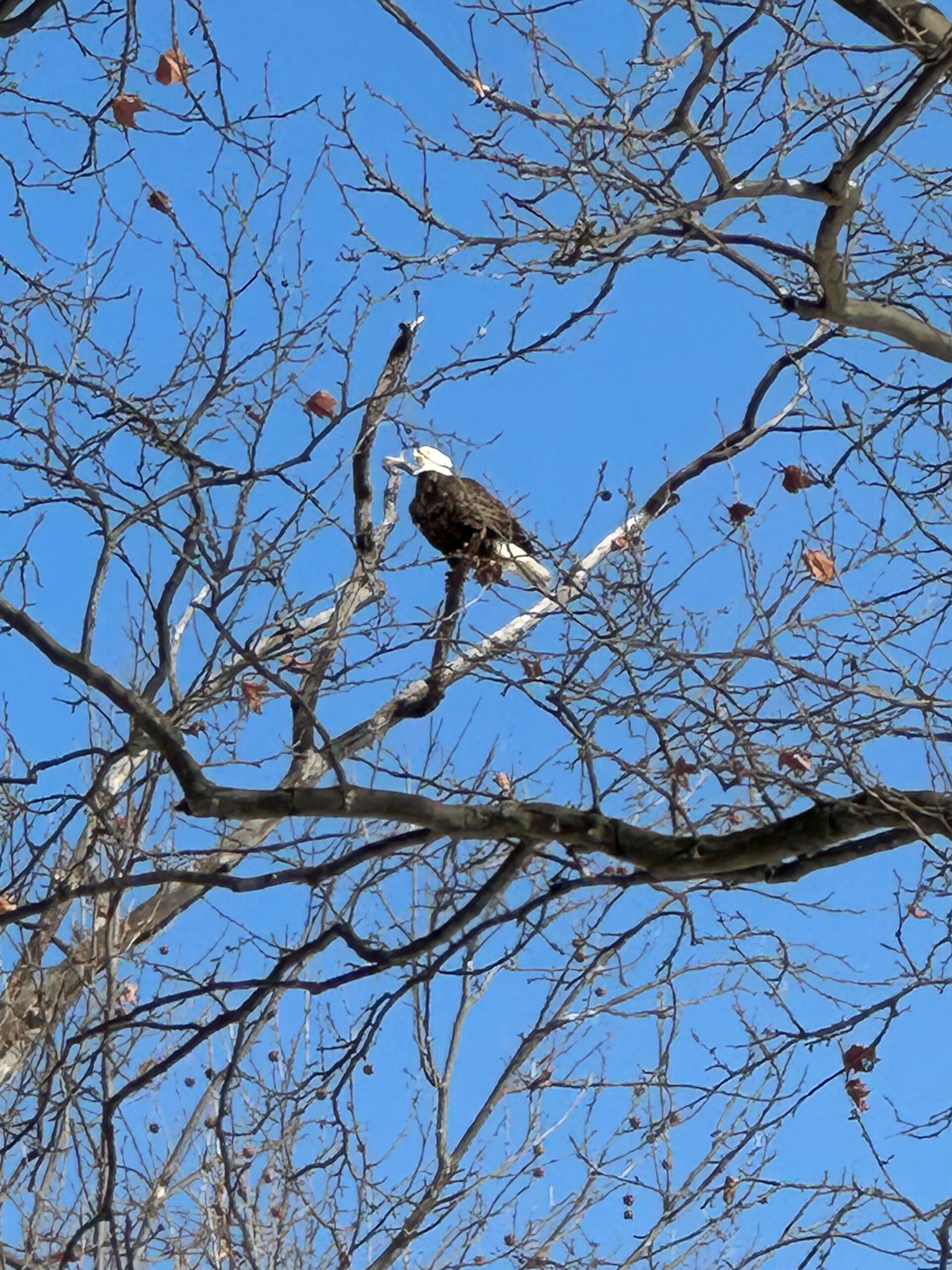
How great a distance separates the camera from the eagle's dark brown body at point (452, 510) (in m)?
5.50

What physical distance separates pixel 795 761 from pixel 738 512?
87 centimetres

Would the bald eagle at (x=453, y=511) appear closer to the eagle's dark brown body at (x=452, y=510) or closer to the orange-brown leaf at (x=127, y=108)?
the eagle's dark brown body at (x=452, y=510)

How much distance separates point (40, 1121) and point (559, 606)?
173 centimetres

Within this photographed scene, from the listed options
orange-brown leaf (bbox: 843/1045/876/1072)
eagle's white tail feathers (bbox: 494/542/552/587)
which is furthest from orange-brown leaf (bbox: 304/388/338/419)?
orange-brown leaf (bbox: 843/1045/876/1072)

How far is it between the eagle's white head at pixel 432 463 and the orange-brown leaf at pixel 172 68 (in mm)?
1920

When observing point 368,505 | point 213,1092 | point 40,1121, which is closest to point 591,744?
point 40,1121

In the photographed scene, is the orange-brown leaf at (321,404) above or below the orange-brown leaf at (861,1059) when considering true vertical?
above

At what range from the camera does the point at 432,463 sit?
19.0 feet

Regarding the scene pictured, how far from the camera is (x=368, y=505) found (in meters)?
5.32

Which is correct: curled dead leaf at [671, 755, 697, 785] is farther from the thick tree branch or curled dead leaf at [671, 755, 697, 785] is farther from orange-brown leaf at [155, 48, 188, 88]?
orange-brown leaf at [155, 48, 188, 88]

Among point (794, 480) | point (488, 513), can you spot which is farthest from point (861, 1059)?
point (488, 513)

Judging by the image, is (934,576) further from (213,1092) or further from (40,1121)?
(213,1092)

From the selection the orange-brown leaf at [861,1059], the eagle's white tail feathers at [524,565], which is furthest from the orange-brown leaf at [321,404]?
the orange-brown leaf at [861,1059]

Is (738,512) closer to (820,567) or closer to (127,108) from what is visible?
(820,567)
